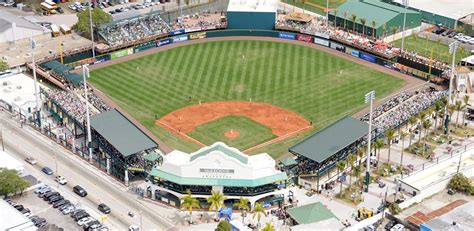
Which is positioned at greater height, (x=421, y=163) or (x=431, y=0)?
(x=431, y=0)

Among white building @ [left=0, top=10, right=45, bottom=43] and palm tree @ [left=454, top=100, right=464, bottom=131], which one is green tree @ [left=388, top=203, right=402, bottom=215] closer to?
palm tree @ [left=454, top=100, right=464, bottom=131]

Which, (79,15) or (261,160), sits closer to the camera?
(261,160)

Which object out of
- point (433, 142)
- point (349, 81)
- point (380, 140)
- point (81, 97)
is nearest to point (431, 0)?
point (349, 81)

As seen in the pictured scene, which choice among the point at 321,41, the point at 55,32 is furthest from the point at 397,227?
the point at 55,32

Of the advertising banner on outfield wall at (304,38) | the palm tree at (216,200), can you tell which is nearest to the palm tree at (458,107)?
the advertising banner on outfield wall at (304,38)

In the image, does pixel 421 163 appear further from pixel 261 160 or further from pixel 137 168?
pixel 137 168

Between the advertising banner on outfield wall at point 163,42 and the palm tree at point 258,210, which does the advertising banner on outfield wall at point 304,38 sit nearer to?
the advertising banner on outfield wall at point 163,42

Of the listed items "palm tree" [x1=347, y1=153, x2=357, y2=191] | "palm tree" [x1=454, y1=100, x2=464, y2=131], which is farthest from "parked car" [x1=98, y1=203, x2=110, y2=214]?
"palm tree" [x1=454, y1=100, x2=464, y2=131]
